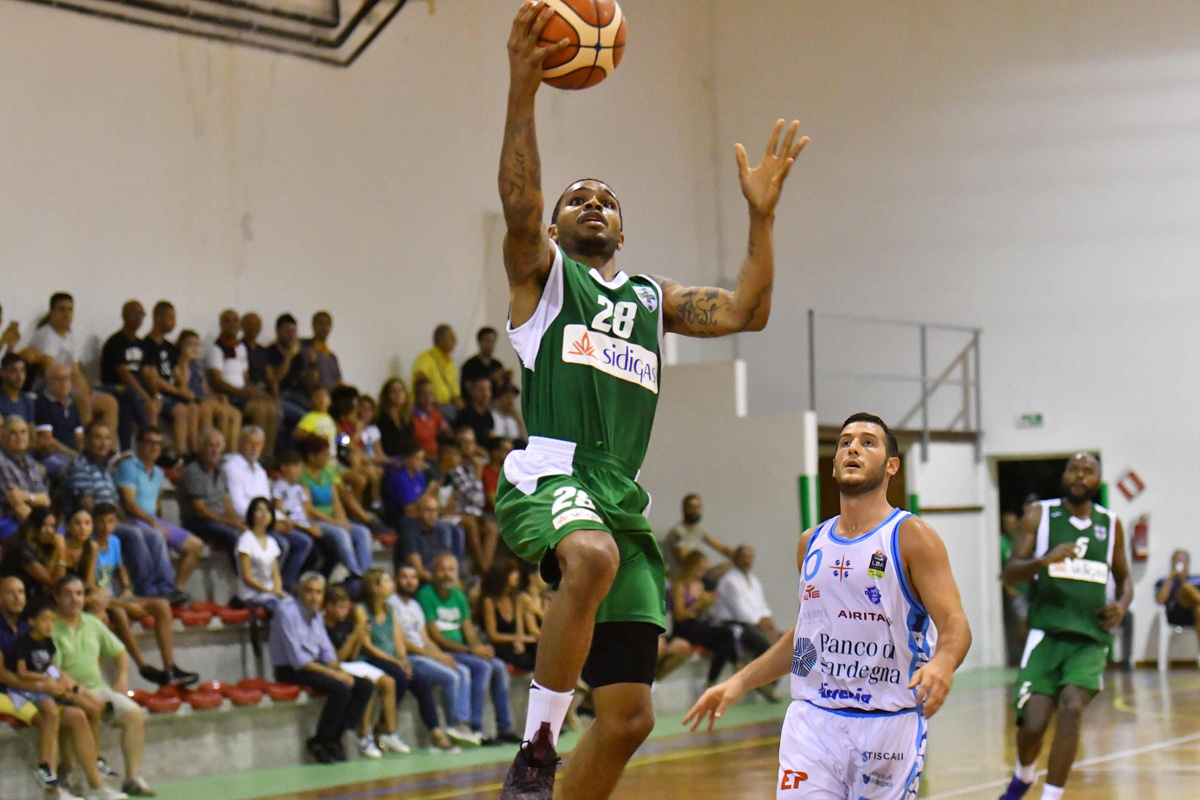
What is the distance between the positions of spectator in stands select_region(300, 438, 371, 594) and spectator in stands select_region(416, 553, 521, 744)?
1.88 feet

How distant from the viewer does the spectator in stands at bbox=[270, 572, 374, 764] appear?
399 inches

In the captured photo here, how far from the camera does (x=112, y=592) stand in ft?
31.9

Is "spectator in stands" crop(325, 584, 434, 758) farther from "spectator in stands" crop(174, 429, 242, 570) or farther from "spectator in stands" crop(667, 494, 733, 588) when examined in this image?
"spectator in stands" crop(667, 494, 733, 588)

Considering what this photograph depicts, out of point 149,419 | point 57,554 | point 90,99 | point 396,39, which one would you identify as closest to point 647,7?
point 396,39

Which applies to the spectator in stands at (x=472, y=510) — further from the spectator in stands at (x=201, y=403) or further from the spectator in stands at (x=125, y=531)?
the spectator in stands at (x=125, y=531)

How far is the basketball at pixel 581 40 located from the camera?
13.5 feet

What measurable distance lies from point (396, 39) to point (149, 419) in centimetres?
613

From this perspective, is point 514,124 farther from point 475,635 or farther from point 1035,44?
point 1035,44

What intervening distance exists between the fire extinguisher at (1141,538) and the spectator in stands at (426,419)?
8546 mm

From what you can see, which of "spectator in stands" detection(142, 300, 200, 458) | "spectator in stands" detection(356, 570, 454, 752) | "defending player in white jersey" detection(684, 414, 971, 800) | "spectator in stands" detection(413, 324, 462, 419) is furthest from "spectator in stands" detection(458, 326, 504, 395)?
"defending player in white jersey" detection(684, 414, 971, 800)

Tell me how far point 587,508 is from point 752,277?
902mm

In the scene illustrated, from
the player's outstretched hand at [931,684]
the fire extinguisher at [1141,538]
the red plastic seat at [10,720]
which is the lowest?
the red plastic seat at [10,720]

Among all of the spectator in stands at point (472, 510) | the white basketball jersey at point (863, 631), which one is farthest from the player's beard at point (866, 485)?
the spectator in stands at point (472, 510)

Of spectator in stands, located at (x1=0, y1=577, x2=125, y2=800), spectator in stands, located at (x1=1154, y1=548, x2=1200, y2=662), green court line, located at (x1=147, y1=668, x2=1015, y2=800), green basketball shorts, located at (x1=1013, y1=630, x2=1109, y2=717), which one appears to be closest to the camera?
green basketball shorts, located at (x1=1013, y1=630, x2=1109, y2=717)
